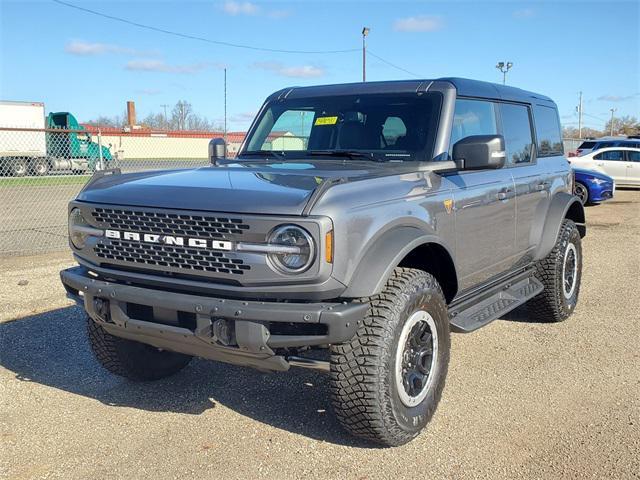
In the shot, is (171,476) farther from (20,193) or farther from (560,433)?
(20,193)

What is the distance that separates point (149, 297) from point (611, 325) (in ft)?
14.2

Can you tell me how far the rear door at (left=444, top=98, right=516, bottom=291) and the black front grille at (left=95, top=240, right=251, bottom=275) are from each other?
64.6 inches

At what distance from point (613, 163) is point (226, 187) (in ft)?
63.9

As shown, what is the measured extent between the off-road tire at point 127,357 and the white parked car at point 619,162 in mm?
17945

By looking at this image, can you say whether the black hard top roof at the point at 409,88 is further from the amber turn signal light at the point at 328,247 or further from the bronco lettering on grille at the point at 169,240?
the bronco lettering on grille at the point at 169,240

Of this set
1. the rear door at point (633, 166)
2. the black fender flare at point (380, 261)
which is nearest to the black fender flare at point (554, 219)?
the black fender flare at point (380, 261)

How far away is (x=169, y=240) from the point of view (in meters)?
3.27

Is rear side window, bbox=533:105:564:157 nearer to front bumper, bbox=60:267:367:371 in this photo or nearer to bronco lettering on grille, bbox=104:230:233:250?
front bumper, bbox=60:267:367:371

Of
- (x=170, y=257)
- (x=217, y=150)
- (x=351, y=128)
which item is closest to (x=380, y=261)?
(x=170, y=257)

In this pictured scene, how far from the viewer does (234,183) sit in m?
3.44

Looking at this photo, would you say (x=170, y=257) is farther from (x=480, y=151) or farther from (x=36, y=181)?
(x=36, y=181)

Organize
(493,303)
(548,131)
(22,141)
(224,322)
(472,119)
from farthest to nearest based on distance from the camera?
(22,141)
(548,131)
(493,303)
(472,119)
(224,322)

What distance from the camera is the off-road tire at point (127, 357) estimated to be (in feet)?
13.6

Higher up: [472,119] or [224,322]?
[472,119]
